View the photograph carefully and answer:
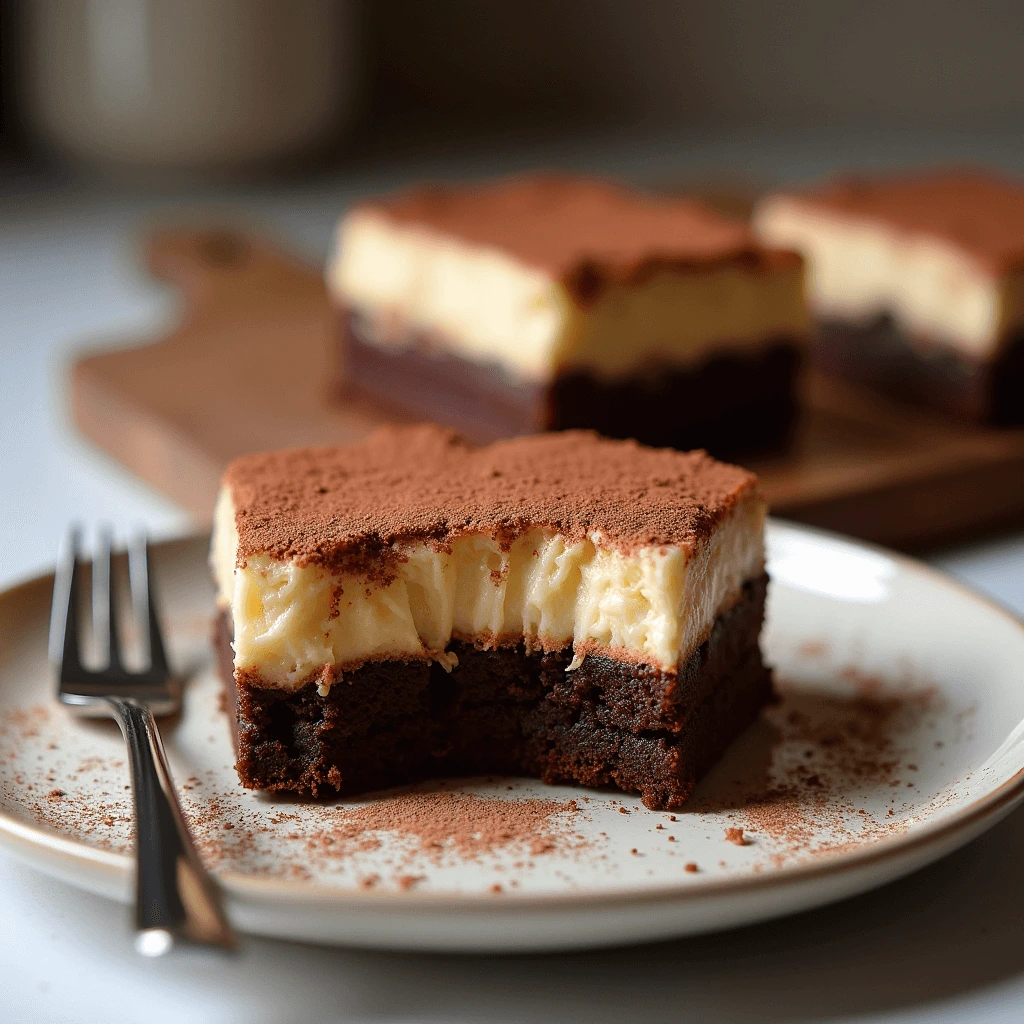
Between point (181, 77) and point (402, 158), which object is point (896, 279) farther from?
point (402, 158)

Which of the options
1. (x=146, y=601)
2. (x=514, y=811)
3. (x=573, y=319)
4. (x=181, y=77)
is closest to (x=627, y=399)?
(x=573, y=319)

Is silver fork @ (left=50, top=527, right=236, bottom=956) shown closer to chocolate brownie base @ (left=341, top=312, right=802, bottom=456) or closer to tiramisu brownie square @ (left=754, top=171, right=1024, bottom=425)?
chocolate brownie base @ (left=341, top=312, right=802, bottom=456)

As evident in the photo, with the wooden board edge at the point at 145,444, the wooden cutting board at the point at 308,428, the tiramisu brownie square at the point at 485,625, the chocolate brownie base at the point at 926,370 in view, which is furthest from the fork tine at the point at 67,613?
the chocolate brownie base at the point at 926,370

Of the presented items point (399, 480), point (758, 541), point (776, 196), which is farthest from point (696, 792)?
point (776, 196)

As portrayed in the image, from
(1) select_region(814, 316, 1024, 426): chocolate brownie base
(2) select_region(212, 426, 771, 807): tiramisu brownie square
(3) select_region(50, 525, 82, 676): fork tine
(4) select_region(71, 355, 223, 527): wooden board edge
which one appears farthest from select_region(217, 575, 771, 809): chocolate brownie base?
(1) select_region(814, 316, 1024, 426): chocolate brownie base

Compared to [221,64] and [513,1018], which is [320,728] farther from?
[221,64]

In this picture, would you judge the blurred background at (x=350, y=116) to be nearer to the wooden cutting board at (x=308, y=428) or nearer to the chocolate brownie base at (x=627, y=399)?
the wooden cutting board at (x=308, y=428)
